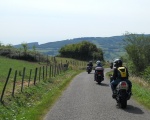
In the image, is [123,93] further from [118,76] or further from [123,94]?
[118,76]

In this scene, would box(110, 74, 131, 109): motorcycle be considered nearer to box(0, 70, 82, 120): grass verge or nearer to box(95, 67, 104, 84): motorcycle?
box(0, 70, 82, 120): grass verge

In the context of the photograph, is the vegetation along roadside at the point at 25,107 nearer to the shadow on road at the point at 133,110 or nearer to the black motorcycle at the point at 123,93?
the black motorcycle at the point at 123,93

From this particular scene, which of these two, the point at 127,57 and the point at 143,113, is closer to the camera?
the point at 143,113

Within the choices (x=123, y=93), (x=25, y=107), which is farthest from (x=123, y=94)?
(x=25, y=107)

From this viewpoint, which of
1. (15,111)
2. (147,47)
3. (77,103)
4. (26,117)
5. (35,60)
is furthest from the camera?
(35,60)

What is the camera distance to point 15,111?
45.9 ft

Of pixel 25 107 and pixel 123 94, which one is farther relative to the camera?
pixel 25 107

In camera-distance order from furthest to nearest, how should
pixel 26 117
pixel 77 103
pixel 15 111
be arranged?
pixel 77 103 → pixel 15 111 → pixel 26 117

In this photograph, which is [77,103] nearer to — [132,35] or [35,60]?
[132,35]

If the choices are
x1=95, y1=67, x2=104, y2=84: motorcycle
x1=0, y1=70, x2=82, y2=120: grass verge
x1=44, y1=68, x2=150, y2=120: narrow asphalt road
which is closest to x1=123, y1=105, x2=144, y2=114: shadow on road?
x1=44, y1=68, x2=150, y2=120: narrow asphalt road

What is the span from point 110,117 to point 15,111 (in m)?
4.08

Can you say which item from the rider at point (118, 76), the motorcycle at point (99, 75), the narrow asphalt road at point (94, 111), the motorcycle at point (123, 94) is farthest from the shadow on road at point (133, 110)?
the motorcycle at point (99, 75)

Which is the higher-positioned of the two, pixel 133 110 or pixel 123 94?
pixel 123 94

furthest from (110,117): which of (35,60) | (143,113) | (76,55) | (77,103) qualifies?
(76,55)
